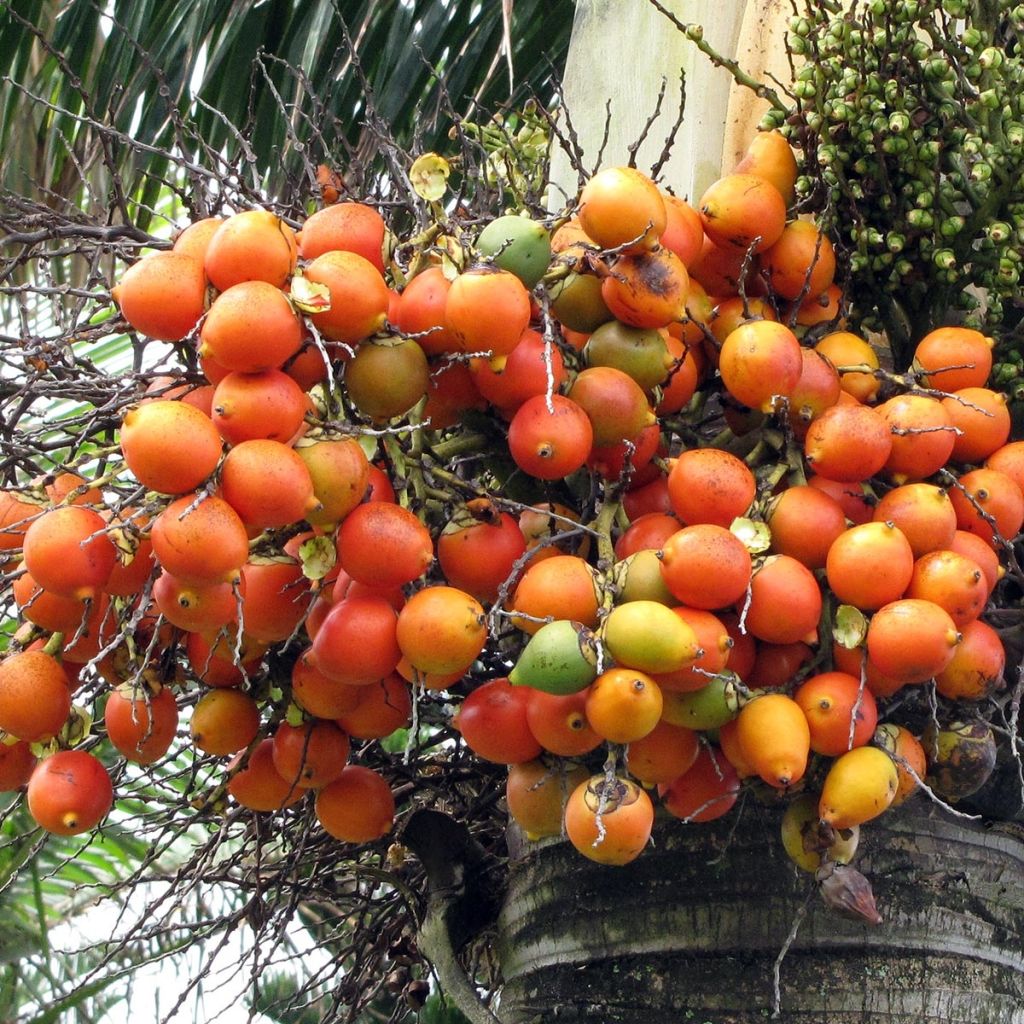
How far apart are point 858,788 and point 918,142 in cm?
68

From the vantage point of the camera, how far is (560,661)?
102 centimetres

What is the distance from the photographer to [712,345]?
1.30 metres

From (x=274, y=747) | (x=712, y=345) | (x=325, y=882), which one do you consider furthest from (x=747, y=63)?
(x=325, y=882)

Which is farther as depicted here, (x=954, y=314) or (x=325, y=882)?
(x=325, y=882)

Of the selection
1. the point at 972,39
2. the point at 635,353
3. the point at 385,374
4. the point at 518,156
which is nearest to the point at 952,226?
the point at 972,39

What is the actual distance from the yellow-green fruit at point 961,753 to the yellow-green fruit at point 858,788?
141 millimetres

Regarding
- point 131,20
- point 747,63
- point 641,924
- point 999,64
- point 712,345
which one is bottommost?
point 641,924

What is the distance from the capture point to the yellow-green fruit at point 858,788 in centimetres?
105

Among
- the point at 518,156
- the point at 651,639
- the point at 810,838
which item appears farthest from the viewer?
the point at 518,156

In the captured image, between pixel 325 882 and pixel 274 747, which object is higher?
pixel 274 747

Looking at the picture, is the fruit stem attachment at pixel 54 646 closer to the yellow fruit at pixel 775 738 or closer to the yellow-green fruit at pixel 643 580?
the yellow-green fruit at pixel 643 580

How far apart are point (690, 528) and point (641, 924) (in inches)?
18.3

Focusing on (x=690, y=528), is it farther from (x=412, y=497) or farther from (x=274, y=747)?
(x=274, y=747)

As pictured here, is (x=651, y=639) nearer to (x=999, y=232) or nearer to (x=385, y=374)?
(x=385, y=374)
